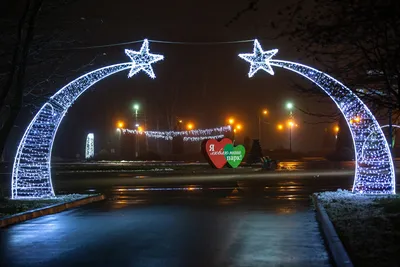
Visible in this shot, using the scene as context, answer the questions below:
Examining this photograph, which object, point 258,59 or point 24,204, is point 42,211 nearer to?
point 24,204

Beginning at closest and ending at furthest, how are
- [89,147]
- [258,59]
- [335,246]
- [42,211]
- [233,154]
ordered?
[335,246], [42,211], [258,59], [233,154], [89,147]

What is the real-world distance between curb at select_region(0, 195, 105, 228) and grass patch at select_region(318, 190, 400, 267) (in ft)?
26.9

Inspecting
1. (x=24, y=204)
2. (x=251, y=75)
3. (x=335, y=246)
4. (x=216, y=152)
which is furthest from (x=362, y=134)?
Result: (x=216, y=152)

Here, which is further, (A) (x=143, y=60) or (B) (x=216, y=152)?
(B) (x=216, y=152)

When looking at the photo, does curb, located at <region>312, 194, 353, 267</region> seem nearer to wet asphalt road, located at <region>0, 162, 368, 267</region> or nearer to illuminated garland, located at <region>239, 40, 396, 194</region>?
wet asphalt road, located at <region>0, 162, 368, 267</region>

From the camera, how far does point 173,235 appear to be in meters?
12.4

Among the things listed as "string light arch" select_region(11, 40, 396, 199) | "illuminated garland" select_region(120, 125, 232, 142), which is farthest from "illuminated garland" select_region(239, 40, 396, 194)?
"illuminated garland" select_region(120, 125, 232, 142)

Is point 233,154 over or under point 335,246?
over

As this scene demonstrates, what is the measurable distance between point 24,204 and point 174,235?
7757 millimetres

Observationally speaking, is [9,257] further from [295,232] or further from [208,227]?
[295,232]

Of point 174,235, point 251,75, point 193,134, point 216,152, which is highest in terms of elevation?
point 193,134

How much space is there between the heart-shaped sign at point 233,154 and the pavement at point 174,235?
24.1 m

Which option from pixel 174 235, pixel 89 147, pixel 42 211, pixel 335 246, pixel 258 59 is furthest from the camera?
pixel 89 147

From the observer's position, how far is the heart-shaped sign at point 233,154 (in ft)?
148
